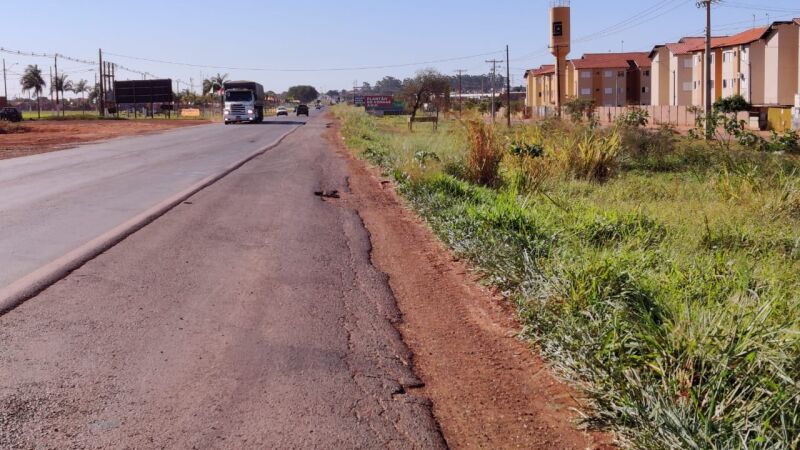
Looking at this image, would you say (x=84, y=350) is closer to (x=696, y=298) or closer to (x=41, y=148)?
(x=696, y=298)

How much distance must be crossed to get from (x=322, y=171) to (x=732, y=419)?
60.3ft

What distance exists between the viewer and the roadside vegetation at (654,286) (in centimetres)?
457

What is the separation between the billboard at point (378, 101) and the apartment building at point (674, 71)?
182 feet

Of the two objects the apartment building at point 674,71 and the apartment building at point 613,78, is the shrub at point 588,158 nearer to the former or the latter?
the apartment building at point 674,71

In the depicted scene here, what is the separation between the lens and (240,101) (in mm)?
69438

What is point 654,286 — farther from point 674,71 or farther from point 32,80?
point 32,80

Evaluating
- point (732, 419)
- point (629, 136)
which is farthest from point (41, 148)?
point (732, 419)

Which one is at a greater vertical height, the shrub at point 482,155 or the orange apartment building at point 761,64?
the orange apartment building at point 761,64

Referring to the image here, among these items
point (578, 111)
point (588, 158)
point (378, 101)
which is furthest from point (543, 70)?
point (588, 158)

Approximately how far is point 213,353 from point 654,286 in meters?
3.24

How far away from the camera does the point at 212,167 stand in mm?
23438

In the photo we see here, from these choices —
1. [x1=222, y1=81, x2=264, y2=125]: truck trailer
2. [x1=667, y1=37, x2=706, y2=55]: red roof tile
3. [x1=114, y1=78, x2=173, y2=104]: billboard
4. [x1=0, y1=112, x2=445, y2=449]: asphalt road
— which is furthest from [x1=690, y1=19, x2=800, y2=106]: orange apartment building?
[x1=0, y1=112, x2=445, y2=449]: asphalt road

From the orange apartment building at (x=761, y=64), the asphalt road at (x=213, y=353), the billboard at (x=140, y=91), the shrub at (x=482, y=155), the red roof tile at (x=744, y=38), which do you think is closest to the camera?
the asphalt road at (x=213, y=353)

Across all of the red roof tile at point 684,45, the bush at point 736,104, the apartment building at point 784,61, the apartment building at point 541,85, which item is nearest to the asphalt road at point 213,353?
the bush at point 736,104
